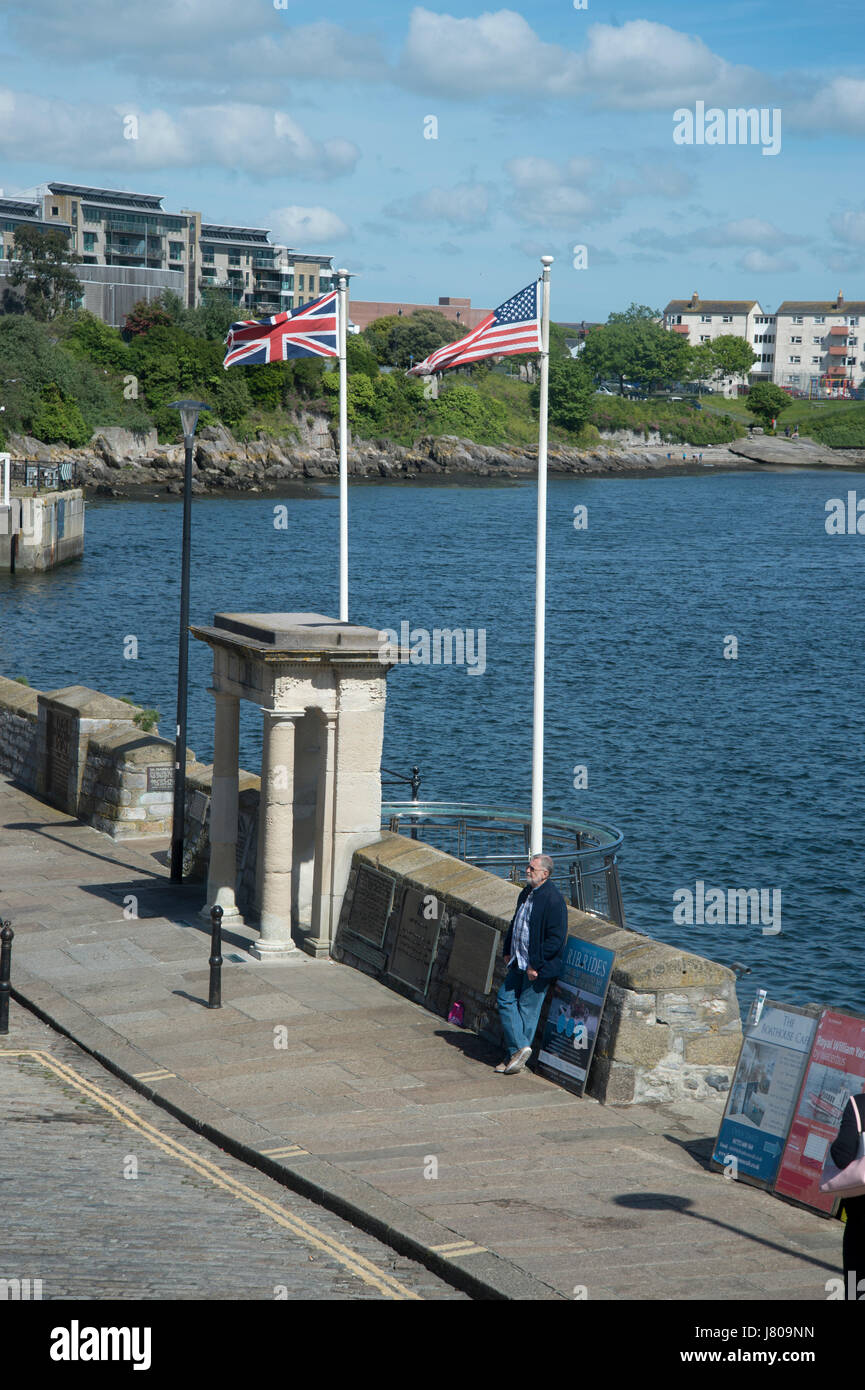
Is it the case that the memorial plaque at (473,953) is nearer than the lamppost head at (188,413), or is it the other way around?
the memorial plaque at (473,953)

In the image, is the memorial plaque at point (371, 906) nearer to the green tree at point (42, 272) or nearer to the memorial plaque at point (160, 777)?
the memorial plaque at point (160, 777)

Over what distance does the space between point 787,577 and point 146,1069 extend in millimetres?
80477

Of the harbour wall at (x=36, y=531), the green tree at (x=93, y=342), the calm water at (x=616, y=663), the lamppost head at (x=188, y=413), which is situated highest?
the green tree at (x=93, y=342)

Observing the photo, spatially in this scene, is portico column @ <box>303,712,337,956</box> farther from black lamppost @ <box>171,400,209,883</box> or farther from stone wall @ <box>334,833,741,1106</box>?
stone wall @ <box>334,833,741,1106</box>

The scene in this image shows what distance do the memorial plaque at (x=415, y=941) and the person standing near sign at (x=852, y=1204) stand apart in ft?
22.6

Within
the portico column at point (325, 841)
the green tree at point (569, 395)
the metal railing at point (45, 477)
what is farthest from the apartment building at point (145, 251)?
the portico column at point (325, 841)

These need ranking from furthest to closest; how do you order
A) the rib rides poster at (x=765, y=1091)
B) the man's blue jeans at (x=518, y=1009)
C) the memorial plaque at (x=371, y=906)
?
the memorial plaque at (x=371, y=906)
the man's blue jeans at (x=518, y=1009)
the rib rides poster at (x=765, y=1091)

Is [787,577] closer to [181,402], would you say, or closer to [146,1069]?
[181,402]

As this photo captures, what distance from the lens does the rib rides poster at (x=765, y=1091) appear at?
10.1 meters

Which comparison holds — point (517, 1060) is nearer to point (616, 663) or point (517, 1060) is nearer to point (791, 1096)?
point (791, 1096)

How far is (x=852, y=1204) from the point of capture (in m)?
7.38

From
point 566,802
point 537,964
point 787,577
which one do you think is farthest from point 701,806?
point 787,577

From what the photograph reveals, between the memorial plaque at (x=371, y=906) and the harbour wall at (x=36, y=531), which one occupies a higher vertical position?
the harbour wall at (x=36, y=531)
